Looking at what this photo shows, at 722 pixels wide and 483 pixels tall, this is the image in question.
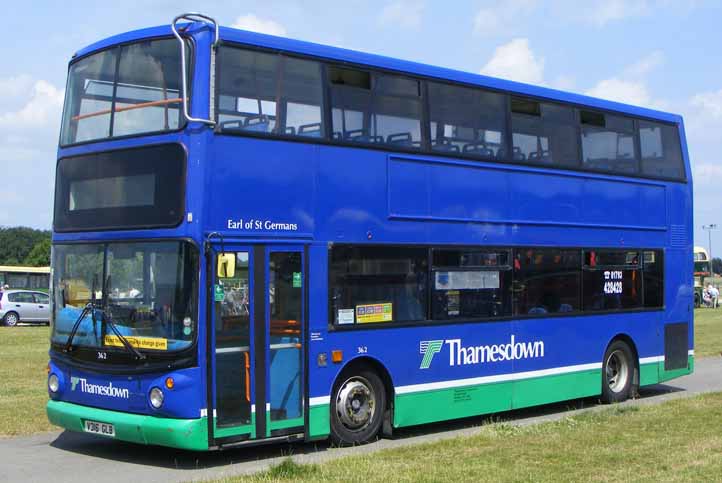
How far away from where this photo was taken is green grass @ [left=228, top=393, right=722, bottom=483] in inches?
376

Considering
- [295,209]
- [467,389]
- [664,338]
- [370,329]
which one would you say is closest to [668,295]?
[664,338]

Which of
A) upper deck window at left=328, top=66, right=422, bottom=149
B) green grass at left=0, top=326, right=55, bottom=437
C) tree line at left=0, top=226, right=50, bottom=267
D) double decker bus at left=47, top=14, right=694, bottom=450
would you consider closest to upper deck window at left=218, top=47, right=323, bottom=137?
double decker bus at left=47, top=14, right=694, bottom=450

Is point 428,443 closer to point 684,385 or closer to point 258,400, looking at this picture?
point 258,400

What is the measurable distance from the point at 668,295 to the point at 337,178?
7.79 metres

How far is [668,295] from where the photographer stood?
1748cm

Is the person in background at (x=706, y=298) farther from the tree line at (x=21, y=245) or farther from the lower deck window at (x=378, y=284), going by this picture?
the tree line at (x=21, y=245)

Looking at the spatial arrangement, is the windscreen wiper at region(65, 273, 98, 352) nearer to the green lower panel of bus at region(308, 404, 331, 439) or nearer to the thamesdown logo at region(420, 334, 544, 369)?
the green lower panel of bus at region(308, 404, 331, 439)

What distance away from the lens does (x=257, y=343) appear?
36.5 ft

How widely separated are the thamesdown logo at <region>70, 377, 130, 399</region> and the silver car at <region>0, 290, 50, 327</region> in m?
32.0

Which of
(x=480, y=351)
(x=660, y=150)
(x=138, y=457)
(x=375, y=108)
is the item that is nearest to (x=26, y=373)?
(x=138, y=457)

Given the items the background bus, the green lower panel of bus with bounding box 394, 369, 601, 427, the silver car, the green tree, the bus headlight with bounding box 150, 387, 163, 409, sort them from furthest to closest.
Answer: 1. the green tree
2. the background bus
3. the silver car
4. the green lower panel of bus with bounding box 394, 369, 601, 427
5. the bus headlight with bounding box 150, 387, 163, 409

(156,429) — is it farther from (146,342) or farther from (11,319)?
(11,319)

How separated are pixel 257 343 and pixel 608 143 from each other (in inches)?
299

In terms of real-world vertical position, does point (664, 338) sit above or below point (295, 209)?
below
